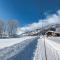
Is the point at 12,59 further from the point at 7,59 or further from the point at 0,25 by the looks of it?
the point at 0,25

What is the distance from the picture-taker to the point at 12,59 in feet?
27.1

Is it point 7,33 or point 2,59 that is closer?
point 2,59

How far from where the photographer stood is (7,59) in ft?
26.8

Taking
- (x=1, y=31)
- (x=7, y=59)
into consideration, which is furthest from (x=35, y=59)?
(x=1, y=31)

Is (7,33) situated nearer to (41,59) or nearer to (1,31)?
(1,31)

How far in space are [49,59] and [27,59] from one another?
1068 millimetres

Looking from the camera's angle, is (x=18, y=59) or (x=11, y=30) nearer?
(x=18, y=59)

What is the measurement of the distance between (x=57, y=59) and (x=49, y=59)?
0.39 m

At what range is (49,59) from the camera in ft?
27.5

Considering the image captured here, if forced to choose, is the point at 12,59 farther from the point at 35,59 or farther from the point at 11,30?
the point at 11,30

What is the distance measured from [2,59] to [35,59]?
157cm

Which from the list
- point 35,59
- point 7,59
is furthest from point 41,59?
point 7,59

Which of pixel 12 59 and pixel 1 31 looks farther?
pixel 1 31

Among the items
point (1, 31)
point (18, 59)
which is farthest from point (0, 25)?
point (18, 59)
